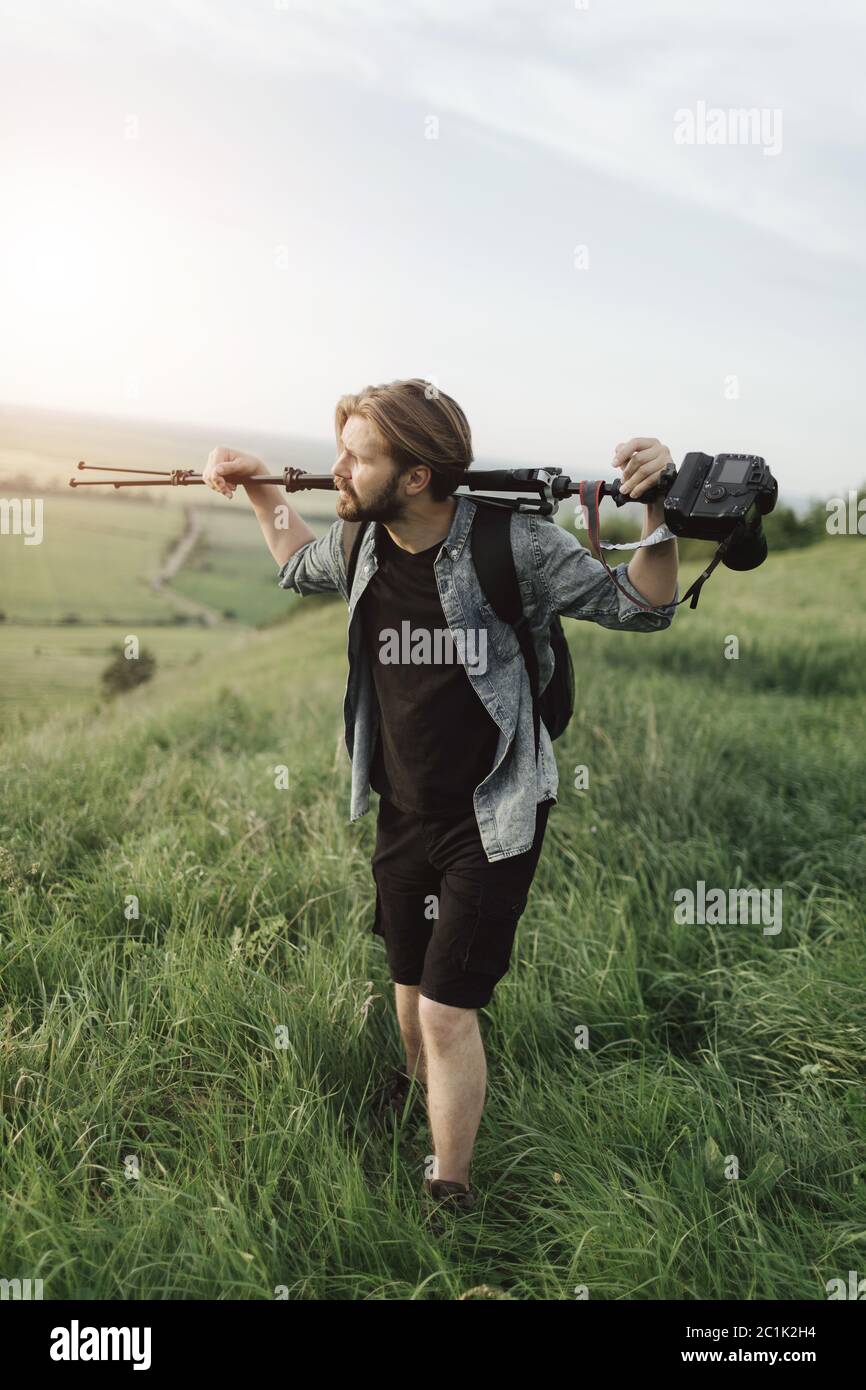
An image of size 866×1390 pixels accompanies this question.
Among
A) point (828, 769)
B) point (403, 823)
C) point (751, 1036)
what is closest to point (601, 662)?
point (828, 769)

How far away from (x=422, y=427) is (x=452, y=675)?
65cm

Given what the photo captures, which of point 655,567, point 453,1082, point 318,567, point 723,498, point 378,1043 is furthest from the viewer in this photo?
point 378,1043

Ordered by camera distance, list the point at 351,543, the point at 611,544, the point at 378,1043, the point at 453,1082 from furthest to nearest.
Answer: the point at 378,1043, the point at 351,543, the point at 453,1082, the point at 611,544

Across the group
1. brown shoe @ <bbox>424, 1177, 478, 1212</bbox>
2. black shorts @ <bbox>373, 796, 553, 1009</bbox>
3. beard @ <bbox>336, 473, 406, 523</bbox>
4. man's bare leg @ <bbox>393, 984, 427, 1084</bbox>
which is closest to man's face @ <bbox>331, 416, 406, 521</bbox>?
beard @ <bbox>336, 473, 406, 523</bbox>

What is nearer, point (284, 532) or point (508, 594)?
point (508, 594)

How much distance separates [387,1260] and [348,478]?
1987 mm

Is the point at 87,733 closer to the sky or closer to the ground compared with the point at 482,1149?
closer to the sky

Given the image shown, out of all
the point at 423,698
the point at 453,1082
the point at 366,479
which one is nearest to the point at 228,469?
the point at 366,479

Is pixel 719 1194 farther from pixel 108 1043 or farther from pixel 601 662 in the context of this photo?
pixel 601 662

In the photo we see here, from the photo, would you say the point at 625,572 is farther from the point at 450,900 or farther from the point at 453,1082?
the point at 453,1082

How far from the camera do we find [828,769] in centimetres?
562

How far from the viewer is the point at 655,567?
250 cm

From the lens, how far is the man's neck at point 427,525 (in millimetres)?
2768

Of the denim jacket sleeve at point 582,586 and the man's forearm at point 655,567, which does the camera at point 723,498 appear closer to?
the man's forearm at point 655,567
